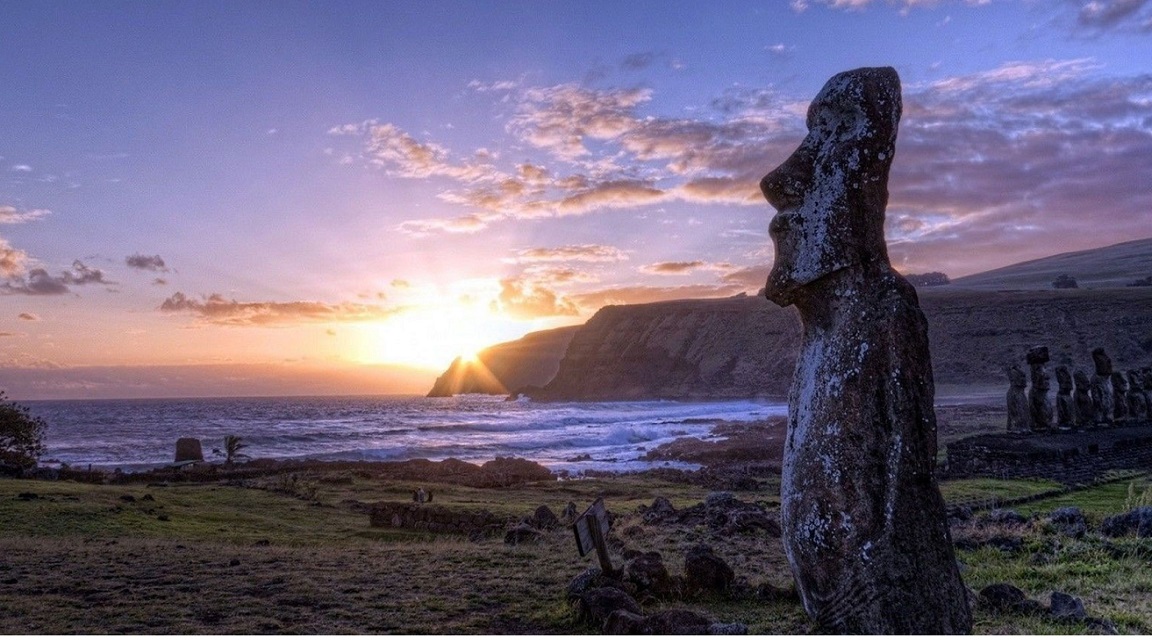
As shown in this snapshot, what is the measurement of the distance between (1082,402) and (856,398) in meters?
24.7

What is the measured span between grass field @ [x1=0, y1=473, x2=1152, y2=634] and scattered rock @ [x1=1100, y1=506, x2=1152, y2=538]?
458mm

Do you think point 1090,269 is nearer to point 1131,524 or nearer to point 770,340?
point 770,340

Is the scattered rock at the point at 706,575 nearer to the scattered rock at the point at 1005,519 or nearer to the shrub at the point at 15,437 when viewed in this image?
the scattered rock at the point at 1005,519

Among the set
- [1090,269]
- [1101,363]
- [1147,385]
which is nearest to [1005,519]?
[1101,363]

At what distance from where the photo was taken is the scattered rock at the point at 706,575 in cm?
972

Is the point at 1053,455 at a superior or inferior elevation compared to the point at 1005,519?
inferior

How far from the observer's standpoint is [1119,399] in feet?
93.1

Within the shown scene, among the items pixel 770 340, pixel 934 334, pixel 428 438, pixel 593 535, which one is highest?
pixel 770 340

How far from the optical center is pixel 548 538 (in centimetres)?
1616

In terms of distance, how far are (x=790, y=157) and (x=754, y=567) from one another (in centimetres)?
694

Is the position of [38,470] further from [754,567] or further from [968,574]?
[968,574]

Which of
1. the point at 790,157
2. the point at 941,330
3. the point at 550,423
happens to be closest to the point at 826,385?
the point at 790,157

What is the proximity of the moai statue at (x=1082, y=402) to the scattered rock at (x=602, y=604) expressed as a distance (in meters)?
23.3

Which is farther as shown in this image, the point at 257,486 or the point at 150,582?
the point at 257,486
